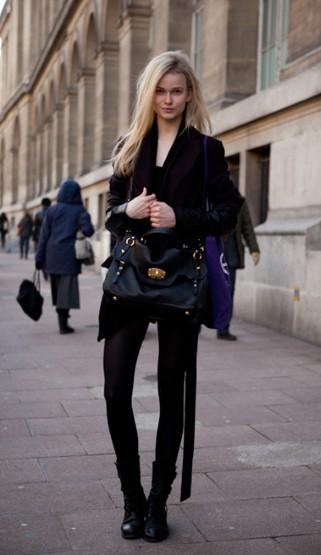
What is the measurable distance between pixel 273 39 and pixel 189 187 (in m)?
10.2

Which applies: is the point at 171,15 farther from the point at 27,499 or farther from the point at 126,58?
the point at 27,499

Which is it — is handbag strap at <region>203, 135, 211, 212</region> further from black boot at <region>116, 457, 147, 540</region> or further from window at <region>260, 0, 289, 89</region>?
window at <region>260, 0, 289, 89</region>

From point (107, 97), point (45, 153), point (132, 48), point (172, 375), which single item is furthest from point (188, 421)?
point (45, 153)

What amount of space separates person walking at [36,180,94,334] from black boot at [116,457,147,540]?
21.5ft

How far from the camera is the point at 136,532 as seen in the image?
3525mm

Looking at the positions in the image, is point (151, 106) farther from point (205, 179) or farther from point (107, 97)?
point (107, 97)

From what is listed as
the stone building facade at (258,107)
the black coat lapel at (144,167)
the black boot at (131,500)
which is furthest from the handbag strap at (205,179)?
the stone building facade at (258,107)

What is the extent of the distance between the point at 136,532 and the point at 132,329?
83cm

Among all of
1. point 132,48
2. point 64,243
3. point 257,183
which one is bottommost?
point 64,243

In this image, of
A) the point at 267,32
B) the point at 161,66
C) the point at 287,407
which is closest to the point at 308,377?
the point at 287,407

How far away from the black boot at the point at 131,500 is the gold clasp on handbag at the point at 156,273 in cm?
77

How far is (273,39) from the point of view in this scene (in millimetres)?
13047

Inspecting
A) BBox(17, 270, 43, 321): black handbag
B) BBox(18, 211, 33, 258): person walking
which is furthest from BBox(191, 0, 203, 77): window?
BBox(18, 211, 33, 258): person walking

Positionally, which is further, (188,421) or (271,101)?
(271,101)
